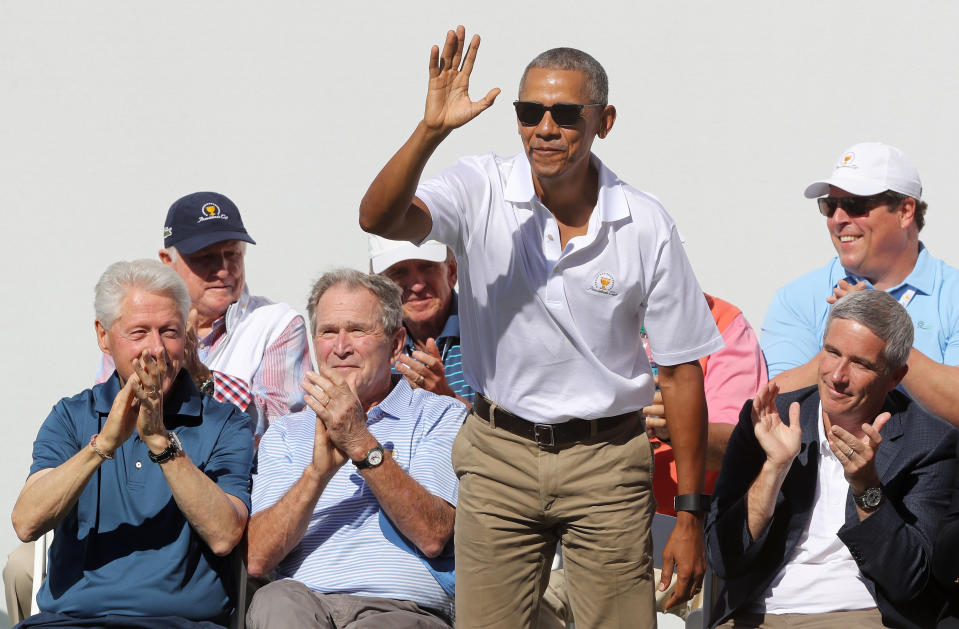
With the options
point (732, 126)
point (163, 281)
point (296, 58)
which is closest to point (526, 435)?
point (163, 281)

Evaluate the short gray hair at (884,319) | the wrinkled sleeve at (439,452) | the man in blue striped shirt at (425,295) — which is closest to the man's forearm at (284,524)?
the wrinkled sleeve at (439,452)

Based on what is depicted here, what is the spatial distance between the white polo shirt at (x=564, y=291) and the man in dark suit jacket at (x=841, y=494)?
375mm

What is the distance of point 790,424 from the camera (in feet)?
9.45

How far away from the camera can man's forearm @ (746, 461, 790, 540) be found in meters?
2.87

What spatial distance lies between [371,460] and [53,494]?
80 cm

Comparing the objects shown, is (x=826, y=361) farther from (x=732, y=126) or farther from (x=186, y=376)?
(x=732, y=126)

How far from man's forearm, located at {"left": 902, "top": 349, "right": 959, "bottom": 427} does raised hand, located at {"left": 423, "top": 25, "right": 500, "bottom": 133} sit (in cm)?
161

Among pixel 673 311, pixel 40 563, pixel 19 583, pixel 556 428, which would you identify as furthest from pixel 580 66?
pixel 19 583

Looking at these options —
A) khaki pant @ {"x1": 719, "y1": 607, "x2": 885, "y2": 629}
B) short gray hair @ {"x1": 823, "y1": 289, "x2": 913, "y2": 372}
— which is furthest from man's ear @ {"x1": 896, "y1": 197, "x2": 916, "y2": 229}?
khaki pant @ {"x1": 719, "y1": 607, "x2": 885, "y2": 629}

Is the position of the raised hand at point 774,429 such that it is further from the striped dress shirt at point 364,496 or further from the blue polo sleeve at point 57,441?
the blue polo sleeve at point 57,441

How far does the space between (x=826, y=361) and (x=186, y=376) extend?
5.58ft

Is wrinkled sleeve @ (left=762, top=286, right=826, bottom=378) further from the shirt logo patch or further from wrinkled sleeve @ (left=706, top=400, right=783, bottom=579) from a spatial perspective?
the shirt logo patch

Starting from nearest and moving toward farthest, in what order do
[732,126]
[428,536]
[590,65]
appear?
[590,65] < [428,536] < [732,126]

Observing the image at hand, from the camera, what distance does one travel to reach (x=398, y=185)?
92.6 inches
